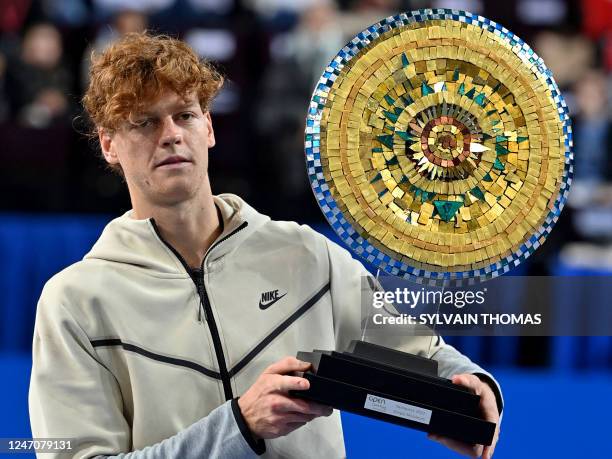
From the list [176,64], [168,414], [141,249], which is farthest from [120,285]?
[176,64]

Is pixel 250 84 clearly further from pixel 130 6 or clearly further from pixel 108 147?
pixel 108 147

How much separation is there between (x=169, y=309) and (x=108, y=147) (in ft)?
1.18

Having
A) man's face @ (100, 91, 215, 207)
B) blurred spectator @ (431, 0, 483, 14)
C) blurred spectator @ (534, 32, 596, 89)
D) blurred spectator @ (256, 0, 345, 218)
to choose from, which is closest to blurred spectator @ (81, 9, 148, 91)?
blurred spectator @ (256, 0, 345, 218)

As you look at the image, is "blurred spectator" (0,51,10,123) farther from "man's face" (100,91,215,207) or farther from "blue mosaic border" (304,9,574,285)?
"blue mosaic border" (304,9,574,285)

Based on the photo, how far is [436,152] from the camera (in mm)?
2109

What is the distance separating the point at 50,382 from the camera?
7.14ft

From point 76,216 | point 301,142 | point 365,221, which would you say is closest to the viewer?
point 365,221

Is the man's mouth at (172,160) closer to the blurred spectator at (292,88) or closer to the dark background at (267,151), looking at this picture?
the dark background at (267,151)

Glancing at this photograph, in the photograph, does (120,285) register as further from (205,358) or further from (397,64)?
(397,64)

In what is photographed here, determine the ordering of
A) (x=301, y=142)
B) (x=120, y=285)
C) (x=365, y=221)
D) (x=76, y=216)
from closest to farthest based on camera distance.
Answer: (x=365, y=221) → (x=120, y=285) → (x=76, y=216) → (x=301, y=142)

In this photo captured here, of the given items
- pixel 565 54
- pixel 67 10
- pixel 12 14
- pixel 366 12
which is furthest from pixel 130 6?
pixel 565 54

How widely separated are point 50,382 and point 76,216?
3.62 meters

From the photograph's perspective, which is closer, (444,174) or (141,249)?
(444,174)

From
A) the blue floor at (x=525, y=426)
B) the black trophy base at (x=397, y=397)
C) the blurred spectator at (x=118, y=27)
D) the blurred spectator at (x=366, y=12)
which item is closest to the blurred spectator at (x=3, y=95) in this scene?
the blurred spectator at (x=118, y=27)
